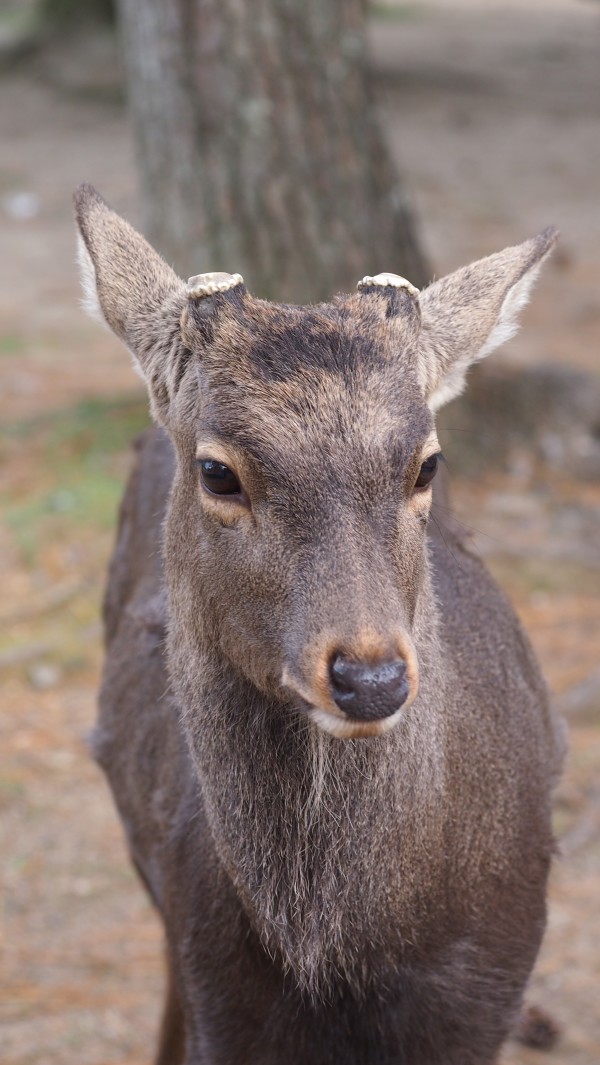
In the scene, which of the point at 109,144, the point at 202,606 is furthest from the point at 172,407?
the point at 109,144

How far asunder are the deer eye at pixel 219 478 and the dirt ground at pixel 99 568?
2.07 metres

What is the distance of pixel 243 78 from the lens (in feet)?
26.0

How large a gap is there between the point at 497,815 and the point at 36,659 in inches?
164

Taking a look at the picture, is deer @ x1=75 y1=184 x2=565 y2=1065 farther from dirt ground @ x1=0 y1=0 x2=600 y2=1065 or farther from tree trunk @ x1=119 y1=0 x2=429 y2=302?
tree trunk @ x1=119 y1=0 x2=429 y2=302

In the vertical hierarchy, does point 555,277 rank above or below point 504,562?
above

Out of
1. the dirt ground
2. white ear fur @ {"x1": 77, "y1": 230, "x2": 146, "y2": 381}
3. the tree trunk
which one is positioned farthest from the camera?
the tree trunk

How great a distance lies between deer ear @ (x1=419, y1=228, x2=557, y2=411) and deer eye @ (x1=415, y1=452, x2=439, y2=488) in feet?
1.17

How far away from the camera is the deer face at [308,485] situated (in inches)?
106

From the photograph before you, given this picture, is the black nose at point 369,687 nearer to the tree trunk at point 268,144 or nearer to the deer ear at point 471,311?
the deer ear at point 471,311

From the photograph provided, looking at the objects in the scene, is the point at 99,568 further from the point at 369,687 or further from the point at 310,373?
the point at 369,687

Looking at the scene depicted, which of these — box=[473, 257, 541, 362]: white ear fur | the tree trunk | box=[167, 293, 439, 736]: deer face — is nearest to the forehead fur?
box=[167, 293, 439, 736]: deer face

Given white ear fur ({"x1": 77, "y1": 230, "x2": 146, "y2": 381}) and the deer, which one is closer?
the deer

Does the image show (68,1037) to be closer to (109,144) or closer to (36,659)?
(36,659)

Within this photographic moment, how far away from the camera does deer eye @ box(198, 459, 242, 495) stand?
2.96 metres
